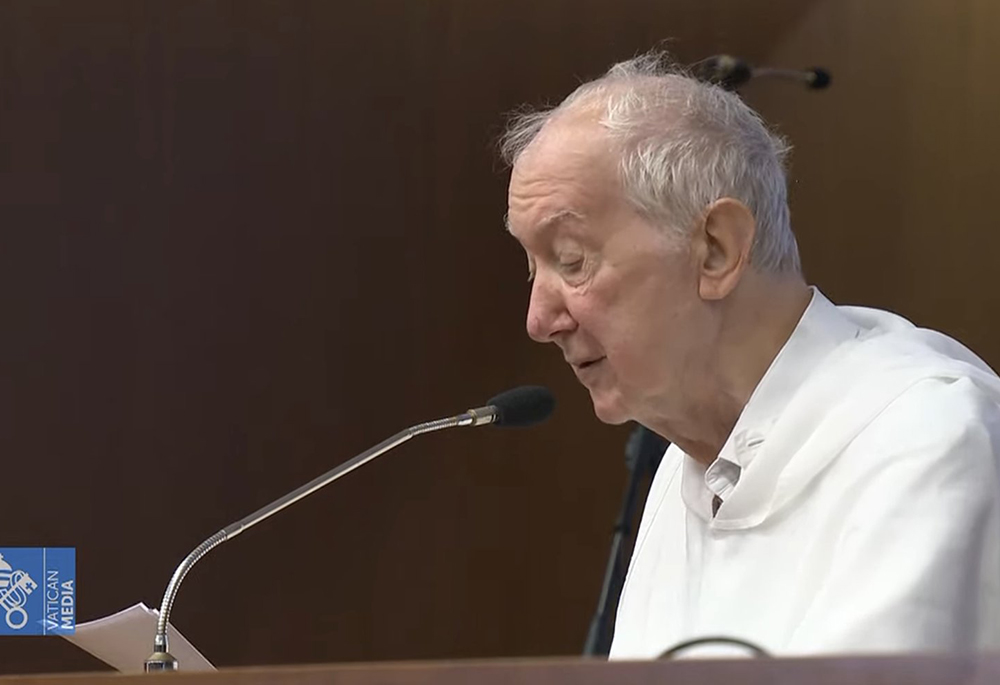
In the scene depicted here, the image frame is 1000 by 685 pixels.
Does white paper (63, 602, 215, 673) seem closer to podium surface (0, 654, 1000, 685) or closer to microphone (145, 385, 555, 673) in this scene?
microphone (145, 385, 555, 673)

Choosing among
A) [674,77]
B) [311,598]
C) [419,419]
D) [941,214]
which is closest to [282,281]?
[419,419]

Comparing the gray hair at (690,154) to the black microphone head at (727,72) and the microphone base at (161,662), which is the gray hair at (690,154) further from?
the black microphone head at (727,72)

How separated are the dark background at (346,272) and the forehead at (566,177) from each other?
2.01 m

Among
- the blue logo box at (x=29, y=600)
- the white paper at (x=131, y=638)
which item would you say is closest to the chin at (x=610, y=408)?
the white paper at (x=131, y=638)

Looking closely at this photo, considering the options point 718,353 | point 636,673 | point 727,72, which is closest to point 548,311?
point 718,353

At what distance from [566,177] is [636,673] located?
1070mm

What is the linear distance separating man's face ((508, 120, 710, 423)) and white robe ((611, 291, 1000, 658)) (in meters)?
0.12

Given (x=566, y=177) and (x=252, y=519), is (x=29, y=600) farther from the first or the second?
(x=566, y=177)

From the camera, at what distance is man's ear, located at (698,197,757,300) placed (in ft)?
5.42

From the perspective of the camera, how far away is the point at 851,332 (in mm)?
1662

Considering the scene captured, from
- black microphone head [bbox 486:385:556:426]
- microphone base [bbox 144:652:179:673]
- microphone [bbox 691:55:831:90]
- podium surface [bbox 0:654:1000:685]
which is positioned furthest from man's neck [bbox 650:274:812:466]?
microphone [bbox 691:55:831:90]

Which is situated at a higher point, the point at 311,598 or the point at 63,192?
the point at 63,192

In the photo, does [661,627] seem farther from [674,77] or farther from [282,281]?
[282,281]

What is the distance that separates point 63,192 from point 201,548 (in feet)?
6.38
